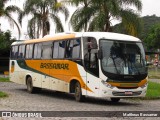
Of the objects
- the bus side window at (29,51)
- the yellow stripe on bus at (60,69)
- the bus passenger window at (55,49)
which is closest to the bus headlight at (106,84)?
the yellow stripe on bus at (60,69)

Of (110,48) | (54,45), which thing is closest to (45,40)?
(54,45)

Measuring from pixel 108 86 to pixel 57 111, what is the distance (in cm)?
366

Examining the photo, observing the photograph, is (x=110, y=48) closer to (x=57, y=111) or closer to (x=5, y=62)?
(x=57, y=111)

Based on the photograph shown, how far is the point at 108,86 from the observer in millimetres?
18297

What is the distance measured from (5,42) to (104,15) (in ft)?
65.7

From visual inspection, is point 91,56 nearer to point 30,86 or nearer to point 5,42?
point 30,86

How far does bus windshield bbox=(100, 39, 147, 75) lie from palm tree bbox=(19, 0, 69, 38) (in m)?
25.5

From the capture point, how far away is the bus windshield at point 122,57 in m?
18.5

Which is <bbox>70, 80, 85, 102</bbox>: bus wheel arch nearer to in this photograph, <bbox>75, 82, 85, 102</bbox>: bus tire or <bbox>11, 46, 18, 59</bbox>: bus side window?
<bbox>75, 82, 85, 102</bbox>: bus tire

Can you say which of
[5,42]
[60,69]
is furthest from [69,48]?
[5,42]

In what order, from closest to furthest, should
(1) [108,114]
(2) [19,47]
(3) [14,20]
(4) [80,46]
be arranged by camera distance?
(1) [108,114]
(4) [80,46]
(2) [19,47]
(3) [14,20]

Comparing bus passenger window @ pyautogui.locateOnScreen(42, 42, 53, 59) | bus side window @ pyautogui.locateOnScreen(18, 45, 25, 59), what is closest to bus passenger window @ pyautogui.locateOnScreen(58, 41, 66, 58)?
bus passenger window @ pyautogui.locateOnScreen(42, 42, 53, 59)

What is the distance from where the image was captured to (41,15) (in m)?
45.9

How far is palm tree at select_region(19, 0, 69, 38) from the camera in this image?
147 ft
